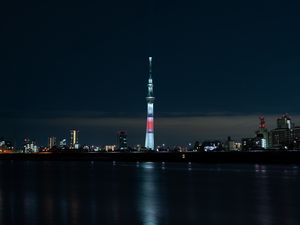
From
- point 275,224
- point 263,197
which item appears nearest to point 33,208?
point 275,224

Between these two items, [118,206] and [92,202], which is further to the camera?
[92,202]

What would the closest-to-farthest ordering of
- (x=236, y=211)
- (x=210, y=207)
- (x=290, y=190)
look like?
(x=236, y=211), (x=210, y=207), (x=290, y=190)

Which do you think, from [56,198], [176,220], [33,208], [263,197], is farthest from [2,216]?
[263,197]

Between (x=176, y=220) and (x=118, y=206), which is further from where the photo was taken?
(x=118, y=206)

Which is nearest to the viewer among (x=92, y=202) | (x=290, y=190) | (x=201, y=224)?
(x=201, y=224)

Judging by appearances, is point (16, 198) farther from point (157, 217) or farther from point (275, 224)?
point (275, 224)

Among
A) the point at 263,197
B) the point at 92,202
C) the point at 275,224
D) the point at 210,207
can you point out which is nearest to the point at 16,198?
the point at 92,202

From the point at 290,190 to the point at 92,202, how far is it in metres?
24.4

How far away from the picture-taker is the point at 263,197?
49844 mm

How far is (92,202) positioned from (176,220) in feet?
41.0

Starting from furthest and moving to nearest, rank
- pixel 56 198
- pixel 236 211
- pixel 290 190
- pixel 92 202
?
1. pixel 290 190
2. pixel 56 198
3. pixel 92 202
4. pixel 236 211

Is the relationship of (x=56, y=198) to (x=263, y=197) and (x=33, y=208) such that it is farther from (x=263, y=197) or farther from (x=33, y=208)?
(x=263, y=197)

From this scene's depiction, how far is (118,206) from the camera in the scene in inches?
1631

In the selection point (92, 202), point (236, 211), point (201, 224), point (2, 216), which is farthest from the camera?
point (92, 202)
